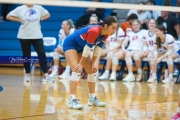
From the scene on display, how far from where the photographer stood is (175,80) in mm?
12242

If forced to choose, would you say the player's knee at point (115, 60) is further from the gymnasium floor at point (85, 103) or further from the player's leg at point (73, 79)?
the player's leg at point (73, 79)

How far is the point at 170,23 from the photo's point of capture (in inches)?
502

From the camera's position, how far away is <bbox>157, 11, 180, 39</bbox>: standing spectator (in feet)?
41.6

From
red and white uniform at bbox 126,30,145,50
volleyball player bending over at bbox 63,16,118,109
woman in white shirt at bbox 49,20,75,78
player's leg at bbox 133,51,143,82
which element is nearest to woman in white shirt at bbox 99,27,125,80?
red and white uniform at bbox 126,30,145,50

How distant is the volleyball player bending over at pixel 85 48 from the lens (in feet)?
21.6

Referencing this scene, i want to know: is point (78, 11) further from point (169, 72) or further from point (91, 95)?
point (91, 95)

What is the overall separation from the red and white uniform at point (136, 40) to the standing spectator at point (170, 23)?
0.76 meters

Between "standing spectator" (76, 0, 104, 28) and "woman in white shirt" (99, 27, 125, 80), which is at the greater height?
"standing spectator" (76, 0, 104, 28)

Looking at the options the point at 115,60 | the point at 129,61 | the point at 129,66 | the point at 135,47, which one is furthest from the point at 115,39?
the point at 129,66

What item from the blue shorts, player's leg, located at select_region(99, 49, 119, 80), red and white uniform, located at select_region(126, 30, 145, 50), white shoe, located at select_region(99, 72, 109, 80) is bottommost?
white shoe, located at select_region(99, 72, 109, 80)

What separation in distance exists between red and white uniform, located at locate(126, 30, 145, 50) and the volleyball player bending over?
17.6 feet

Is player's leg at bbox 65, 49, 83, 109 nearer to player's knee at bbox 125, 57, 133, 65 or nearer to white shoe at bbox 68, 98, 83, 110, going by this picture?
white shoe at bbox 68, 98, 83, 110

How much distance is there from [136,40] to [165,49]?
36.0 inches

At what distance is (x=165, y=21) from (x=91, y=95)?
20.6ft
